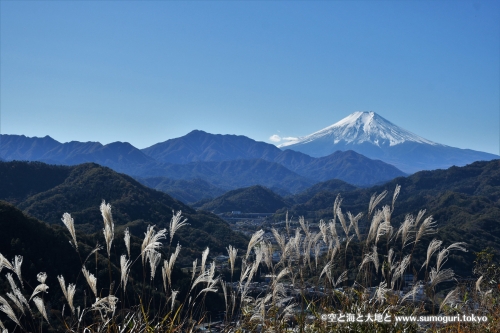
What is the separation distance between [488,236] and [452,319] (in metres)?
34.4

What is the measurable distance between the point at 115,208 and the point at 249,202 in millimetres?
58113

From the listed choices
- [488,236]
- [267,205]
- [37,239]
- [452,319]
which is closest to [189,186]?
[267,205]

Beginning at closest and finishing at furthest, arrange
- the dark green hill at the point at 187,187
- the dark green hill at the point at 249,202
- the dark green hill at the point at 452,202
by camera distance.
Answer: the dark green hill at the point at 452,202 → the dark green hill at the point at 249,202 → the dark green hill at the point at 187,187

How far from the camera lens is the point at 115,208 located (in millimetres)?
43688

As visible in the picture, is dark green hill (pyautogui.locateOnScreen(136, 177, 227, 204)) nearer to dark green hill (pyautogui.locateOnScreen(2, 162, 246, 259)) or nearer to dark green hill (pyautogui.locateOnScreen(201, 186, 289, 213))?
dark green hill (pyautogui.locateOnScreen(201, 186, 289, 213))

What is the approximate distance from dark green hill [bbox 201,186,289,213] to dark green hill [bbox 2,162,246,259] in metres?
37.3

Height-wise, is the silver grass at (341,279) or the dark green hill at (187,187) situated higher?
the silver grass at (341,279)

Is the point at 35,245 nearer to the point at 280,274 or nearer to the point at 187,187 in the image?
the point at 280,274

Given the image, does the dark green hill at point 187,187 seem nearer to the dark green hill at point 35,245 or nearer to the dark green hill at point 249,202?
the dark green hill at point 249,202

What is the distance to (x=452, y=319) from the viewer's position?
4.08 metres

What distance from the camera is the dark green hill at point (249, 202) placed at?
96.0 metres

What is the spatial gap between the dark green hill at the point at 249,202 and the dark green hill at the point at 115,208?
3726 cm

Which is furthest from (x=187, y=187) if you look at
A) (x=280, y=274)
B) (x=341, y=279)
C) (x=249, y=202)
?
(x=280, y=274)

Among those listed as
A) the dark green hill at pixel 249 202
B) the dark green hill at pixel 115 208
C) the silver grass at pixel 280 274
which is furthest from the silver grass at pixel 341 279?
the dark green hill at pixel 249 202
